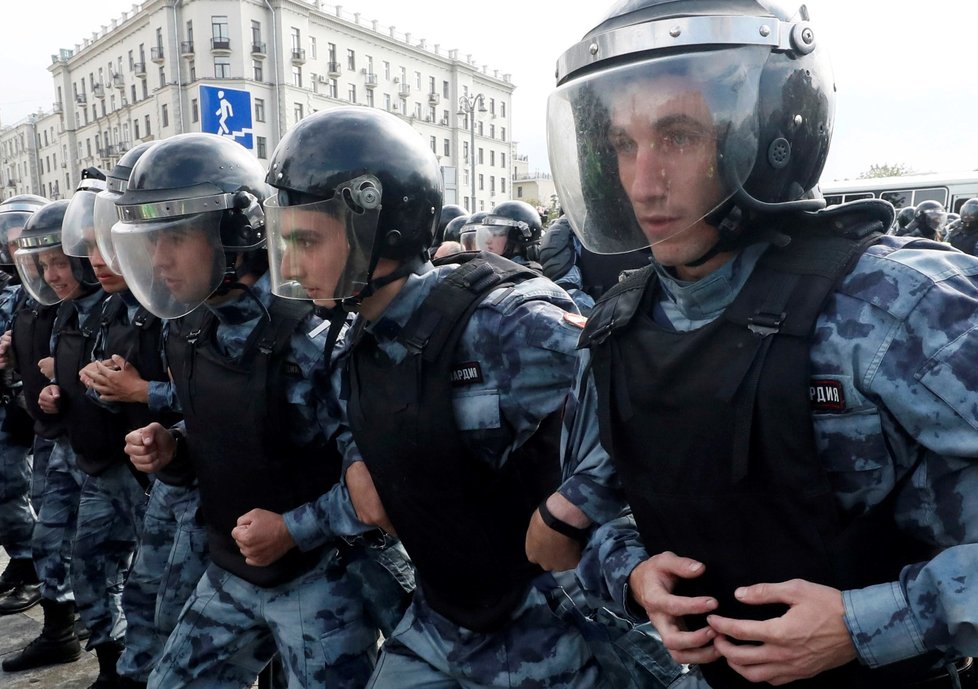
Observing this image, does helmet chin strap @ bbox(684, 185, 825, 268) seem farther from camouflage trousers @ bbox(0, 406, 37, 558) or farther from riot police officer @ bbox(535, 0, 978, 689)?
camouflage trousers @ bbox(0, 406, 37, 558)

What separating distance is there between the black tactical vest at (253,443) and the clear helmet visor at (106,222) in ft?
3.18

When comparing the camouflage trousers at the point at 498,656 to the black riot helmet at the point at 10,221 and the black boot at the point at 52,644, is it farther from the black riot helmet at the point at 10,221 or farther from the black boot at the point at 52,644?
the black riot helmet at the point at 10,221

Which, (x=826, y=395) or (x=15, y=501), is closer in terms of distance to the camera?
(x=826, y=395)

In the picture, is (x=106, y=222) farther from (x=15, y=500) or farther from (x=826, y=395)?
(x=826, y=395)

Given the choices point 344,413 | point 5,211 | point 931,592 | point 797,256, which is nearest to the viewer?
point 931,592

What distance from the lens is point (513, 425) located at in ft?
6.39

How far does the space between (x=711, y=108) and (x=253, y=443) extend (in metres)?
1.65

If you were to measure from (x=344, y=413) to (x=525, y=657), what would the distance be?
0.91 metres

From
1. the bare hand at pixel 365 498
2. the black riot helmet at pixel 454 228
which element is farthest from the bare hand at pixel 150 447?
the black riot helmet at pixel 454 228

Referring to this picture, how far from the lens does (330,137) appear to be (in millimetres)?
2207

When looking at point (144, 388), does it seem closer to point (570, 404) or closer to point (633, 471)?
point (570, 404)

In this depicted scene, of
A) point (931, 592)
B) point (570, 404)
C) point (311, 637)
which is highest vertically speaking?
point (570, 404)

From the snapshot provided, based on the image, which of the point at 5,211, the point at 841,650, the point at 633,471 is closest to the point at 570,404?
the point at 633,471

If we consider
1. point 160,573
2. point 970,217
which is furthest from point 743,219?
point 970,217
